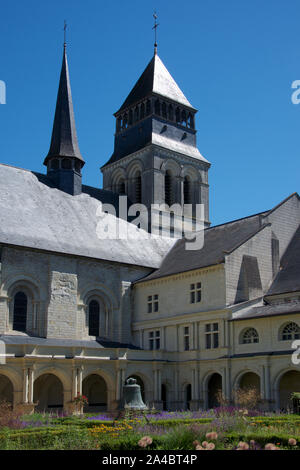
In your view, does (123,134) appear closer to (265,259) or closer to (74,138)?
(74,138)

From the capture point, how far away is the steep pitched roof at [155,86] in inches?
2221

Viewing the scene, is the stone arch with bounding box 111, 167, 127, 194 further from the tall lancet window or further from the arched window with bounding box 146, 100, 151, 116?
Result: the arched window with bounding box 146, 100, 151, 116

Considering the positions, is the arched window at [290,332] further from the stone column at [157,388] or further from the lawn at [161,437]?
the lawn at [161,437]

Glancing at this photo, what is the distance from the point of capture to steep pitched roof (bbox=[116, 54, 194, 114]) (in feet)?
185

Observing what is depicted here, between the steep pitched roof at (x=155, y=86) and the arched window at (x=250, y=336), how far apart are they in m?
28.6

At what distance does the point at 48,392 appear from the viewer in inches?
1490

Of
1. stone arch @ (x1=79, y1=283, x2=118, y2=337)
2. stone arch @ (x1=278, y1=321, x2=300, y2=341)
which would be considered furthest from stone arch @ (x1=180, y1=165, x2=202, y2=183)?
stone arch @ (x1=278, y1=321, x2=300, y2=341)

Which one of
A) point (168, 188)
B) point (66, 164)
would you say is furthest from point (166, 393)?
point (168, 188)

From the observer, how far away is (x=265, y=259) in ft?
129

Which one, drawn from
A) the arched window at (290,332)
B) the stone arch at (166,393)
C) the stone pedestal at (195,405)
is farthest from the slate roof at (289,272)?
the stone arch at (166,393)

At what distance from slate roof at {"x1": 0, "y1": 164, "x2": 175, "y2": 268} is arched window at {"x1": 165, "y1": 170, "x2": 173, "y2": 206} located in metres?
6.68

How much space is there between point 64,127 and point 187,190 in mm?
14304

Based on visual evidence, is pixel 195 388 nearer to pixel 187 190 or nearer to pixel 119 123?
pixel 187 190

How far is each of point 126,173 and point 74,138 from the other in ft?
27.5
